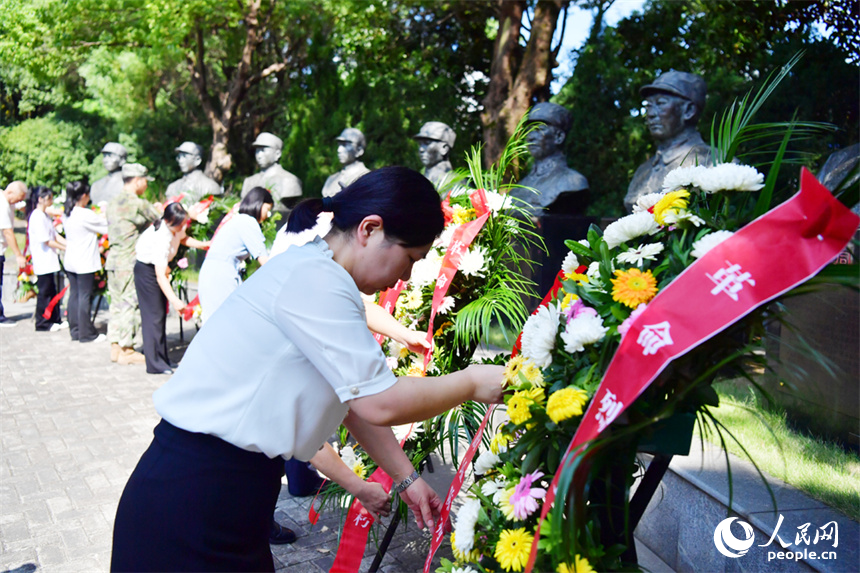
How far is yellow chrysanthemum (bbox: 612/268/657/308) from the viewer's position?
1.49 meters

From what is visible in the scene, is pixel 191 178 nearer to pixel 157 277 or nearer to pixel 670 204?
pixel 157 277

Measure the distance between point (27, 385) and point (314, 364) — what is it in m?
6.04

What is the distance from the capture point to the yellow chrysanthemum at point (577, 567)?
148 cm

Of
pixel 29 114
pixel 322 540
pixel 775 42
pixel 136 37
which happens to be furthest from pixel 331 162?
pixel 29 114

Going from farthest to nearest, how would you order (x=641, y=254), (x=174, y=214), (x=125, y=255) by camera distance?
(x=125, y=255) → (x=174, y=214) → (x=641, y=254)

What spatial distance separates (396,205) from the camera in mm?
1673

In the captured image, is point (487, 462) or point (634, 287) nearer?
point (634, 287)

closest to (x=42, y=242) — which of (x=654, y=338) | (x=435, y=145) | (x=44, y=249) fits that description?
(x=44, y=249)

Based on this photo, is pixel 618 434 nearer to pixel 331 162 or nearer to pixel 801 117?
pixel 801 117

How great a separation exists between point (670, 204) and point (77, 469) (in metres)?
4.19

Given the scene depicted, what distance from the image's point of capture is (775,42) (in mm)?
9414

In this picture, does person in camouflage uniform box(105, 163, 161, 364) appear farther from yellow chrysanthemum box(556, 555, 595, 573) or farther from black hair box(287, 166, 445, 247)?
yellow chrysanthemum box(556, 555, 595, 573)

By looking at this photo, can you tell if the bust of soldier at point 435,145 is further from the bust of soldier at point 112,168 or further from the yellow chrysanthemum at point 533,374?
the yellow chrysanthemum at point 533,374

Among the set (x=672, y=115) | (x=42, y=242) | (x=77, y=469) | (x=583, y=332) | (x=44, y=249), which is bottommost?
(x=77, y=469)
